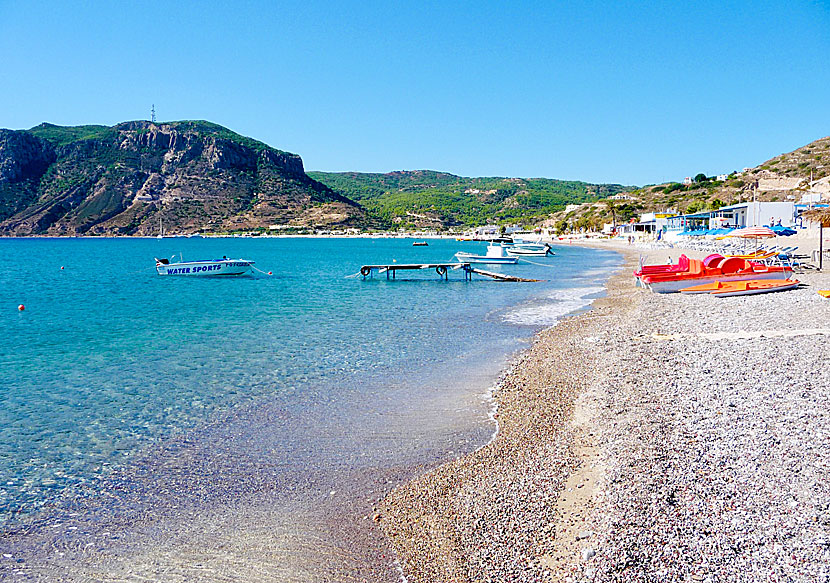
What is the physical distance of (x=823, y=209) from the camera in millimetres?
Answer: 69750

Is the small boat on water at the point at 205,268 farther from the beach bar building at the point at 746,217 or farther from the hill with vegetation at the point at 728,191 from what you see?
the hill with vegetation at the point at 728,191

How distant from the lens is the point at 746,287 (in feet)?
74.7

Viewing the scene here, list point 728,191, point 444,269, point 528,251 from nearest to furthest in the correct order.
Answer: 1. point 444,269
2. point 528,251
3. point 728,191

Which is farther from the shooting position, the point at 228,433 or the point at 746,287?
the point at 746,287

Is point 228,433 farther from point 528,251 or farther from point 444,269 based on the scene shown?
point 528,251

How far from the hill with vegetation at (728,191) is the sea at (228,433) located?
88.3 m

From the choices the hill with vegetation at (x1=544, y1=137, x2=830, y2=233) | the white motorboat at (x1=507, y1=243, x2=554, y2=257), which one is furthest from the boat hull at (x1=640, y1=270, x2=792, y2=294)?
the hill with vegetation at (x1=544, y1=137, x2=830, y2=233)

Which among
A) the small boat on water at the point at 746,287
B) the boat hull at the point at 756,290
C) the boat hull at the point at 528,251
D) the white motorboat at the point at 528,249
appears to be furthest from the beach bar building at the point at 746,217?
the boat hull at the point at 756,290

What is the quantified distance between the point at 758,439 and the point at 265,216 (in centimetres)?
18111

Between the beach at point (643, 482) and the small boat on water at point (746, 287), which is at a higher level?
the small boat on water at point (746, 287)

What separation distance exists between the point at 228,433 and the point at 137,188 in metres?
190

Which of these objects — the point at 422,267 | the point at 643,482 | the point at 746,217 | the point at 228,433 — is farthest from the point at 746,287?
the point at 746,217

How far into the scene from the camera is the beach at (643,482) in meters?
5.00

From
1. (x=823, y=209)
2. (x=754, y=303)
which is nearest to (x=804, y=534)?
(x=754, y=303)
